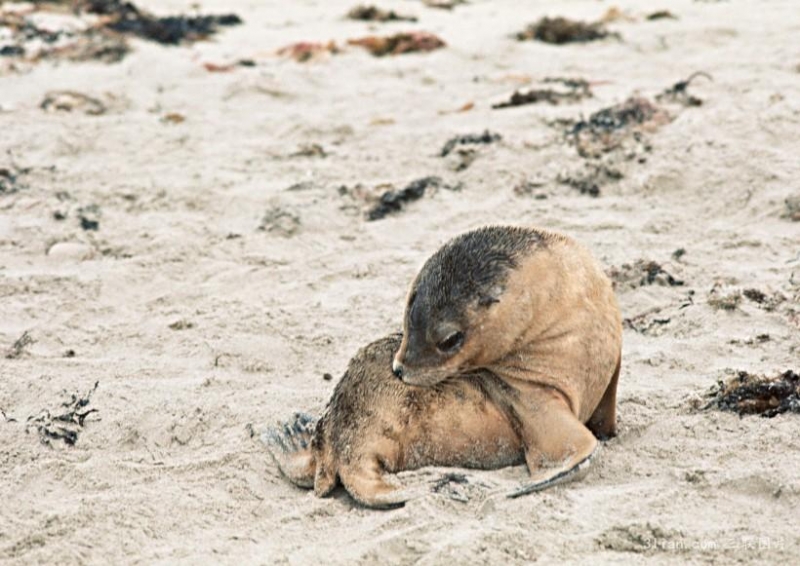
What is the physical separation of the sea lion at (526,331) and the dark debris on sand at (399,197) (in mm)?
2565

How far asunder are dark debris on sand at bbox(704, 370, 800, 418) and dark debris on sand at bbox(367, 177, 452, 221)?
2600 mm

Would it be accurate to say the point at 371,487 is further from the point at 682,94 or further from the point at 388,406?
the point at 682,94

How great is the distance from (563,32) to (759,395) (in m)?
6.04

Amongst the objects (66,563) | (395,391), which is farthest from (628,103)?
(66,563)

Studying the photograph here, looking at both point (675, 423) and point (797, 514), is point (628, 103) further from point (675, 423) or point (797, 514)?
point (797, 514)

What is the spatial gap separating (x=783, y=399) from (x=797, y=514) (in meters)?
0.68

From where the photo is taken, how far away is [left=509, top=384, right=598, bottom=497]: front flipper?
293 centimetres

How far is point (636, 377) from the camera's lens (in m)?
3.78

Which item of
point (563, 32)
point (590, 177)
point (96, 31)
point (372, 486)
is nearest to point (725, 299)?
point (590, 177)

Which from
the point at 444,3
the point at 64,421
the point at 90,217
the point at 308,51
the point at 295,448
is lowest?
the point at 90,217

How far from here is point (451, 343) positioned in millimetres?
3037

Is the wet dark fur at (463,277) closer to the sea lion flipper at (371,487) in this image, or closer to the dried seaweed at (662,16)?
the sea lion flipper at (371,487)

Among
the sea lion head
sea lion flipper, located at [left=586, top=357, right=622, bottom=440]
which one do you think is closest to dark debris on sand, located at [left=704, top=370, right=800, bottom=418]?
sea lion flipper, located at [left=586, top=357, right=622, bottom=440]

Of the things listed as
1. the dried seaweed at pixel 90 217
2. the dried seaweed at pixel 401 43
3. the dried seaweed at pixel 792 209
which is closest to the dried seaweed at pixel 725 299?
the dried seaweed at pixel 792 209
